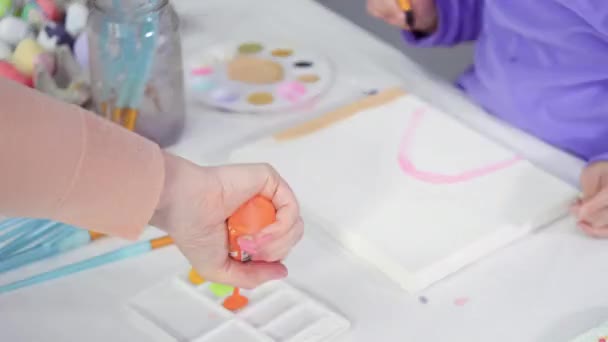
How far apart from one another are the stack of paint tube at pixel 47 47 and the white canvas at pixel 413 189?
18cm

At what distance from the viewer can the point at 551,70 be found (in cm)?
89

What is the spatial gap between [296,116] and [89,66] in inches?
7.6

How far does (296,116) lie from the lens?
0.89 metres

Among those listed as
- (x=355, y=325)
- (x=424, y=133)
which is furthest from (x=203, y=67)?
(x=355, y=325)

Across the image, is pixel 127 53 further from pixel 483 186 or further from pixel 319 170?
pixel 483 186

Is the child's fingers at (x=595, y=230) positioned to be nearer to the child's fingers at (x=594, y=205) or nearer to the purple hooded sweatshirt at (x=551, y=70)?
the child's fingers at (x=594, y=205)

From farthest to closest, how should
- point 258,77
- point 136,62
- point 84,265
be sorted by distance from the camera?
point 258,77 < point 136,62 < point 84,265

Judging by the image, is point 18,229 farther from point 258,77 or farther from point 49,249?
point 258,77

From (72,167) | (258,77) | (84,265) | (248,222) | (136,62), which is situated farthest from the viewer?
(258,77)

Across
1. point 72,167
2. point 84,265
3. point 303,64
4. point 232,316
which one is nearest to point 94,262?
point 84,265

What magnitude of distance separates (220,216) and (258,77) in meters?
0.37

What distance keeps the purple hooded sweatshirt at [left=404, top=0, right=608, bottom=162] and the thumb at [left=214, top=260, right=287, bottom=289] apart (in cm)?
34

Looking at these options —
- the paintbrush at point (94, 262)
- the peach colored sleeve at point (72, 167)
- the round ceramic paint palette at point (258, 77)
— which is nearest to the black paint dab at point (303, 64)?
the round ceramic paint palette at point (258, 77)

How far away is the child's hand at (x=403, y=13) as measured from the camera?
0.98 metres
